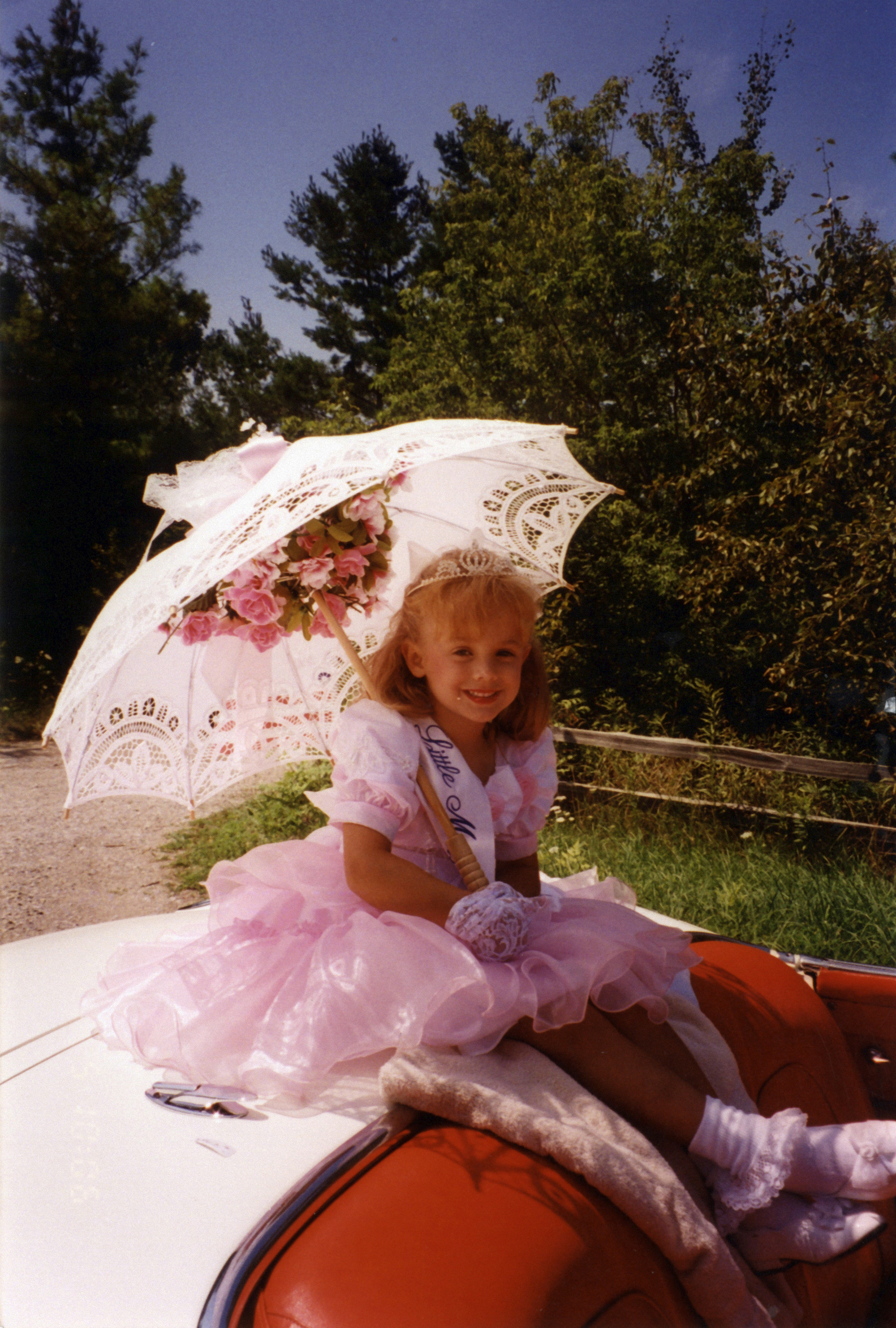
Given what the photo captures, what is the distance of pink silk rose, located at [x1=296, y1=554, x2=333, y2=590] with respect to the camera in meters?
2.23

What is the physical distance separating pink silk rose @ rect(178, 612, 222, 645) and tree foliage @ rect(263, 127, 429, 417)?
19.7ft

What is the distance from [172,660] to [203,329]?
8.13 meters

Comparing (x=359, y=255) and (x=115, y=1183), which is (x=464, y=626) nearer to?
(x=115, y=1183)

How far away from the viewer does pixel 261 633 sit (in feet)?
7.74

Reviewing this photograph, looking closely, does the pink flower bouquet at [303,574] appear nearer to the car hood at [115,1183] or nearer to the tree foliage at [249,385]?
the car hood at [115,1183]

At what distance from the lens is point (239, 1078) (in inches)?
59.6

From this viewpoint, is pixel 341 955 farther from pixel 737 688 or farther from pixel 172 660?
pixel 737 688

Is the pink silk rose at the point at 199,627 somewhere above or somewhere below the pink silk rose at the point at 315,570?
below

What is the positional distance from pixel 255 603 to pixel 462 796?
765 millimetres

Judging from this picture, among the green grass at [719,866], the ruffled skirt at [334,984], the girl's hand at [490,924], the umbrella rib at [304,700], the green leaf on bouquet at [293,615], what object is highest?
the green leaf on bouquet at [293,615]

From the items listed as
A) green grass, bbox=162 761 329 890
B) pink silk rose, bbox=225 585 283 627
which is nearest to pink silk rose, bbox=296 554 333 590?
pink silk rose, bbox=225 585 283 627

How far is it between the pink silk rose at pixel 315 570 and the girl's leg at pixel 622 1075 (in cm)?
121

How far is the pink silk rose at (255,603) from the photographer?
7.33ft

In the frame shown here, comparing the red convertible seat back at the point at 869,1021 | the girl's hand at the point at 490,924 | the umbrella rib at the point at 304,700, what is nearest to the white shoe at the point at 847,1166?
the red convertible seat back at the point at 869,1021
